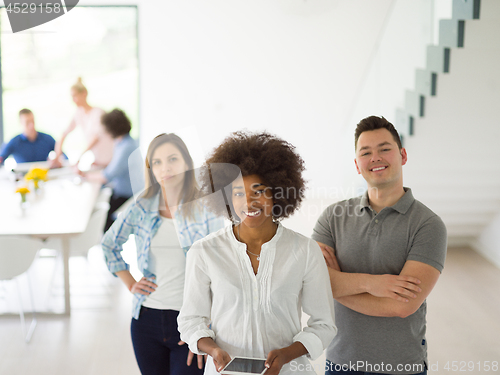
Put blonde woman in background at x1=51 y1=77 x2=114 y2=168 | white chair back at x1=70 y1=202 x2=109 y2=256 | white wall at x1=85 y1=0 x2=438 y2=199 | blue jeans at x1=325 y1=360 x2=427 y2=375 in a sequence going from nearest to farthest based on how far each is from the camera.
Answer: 1. blue jeans at x1=325 y1=360 x2=427 y2=375
2. white chair back at x1=70 y1=202 x2=109 y2=256
3. blonde woman in background at x1=51 y1=77 x2=114 y2=168
4. white wall at x1=85 y1=0 x2=438 y2=199

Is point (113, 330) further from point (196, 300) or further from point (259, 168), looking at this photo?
point (259, 168)

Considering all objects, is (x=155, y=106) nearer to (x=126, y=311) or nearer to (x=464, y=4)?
(x=126, y=311)

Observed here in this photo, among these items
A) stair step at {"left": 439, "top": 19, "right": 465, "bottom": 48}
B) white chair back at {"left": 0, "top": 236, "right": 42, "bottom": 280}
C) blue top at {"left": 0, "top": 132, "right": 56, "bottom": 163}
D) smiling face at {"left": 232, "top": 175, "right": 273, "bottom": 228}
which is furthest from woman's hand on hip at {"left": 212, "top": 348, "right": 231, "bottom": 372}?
blue top at {"left": 0, "top": 132, "right": 56, "bottom": 163}

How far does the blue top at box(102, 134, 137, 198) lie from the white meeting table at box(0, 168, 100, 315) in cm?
18

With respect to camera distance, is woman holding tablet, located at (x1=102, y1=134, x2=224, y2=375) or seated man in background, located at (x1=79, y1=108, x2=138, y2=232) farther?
seated man in background, located at (x1=79, y1=108, x2=138, y2=232)

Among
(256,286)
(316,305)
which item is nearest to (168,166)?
(256,286)

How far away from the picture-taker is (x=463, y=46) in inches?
120

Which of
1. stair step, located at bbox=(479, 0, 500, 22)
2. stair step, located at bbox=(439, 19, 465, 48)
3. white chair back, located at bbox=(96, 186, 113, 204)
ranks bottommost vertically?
white chair back, located at bbox=(96, 186, 113, 204)

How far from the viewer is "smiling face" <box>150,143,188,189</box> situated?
1.71m

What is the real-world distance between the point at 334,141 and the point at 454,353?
14.5ft

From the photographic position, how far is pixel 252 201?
1.19 metres

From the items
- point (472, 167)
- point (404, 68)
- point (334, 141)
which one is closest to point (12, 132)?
point (334, 141)

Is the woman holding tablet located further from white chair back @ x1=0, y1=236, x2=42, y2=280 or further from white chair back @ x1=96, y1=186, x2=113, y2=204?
white chair back @ x1=96, y1=186, x2=113, y2=204

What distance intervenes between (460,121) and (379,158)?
2.42 m
